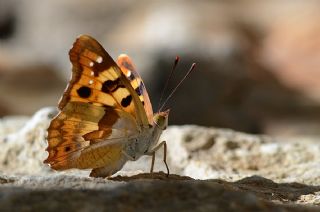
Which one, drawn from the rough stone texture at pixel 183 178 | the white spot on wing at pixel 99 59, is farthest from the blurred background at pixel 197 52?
the white spot on wing at pixel 99 59

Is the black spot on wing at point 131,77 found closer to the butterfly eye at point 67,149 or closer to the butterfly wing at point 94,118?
the butterfly wing at point 94,118

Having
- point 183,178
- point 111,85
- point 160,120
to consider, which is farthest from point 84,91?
point 183,178

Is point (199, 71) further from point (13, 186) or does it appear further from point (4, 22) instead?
point (4, 22)

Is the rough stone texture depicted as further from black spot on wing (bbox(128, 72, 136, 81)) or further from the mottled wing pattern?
black spot on wing (bbox(128, 72, 136, 81))

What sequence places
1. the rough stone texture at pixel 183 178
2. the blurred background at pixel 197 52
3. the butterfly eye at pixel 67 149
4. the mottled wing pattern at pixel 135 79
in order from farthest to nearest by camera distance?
the blurred background at pixel 197 52, the mottled wing pattern at pixel 135 79, the butterfly eye at pixel 67 149, the rough stone texture at pixel 183 178

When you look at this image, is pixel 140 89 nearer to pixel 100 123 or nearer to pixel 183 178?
pixel 100 123

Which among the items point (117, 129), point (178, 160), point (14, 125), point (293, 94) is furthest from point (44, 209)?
point (293, 94)
